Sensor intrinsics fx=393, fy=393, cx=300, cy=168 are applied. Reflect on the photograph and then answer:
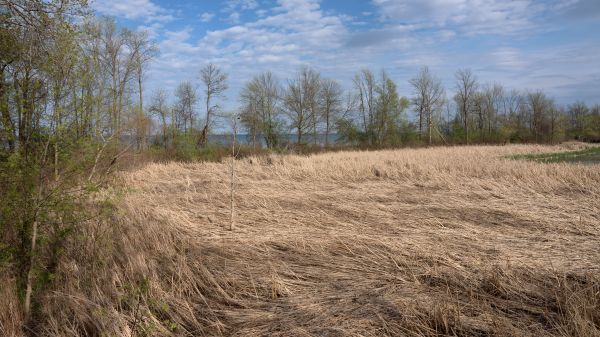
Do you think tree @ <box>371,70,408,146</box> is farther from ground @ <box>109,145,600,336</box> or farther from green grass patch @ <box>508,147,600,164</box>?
ground @ <box>109,145,600,336</box>

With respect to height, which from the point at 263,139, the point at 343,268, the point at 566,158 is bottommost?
the point at 343,268

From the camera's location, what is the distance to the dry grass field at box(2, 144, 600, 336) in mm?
3625

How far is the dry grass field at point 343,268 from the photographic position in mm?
3625

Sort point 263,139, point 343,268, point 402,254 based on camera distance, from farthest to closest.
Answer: point 263,139
point 402,254
point 343,268

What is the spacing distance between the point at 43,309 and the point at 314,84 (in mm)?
42111

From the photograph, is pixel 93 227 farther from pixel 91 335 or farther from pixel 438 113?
pixel 438 113

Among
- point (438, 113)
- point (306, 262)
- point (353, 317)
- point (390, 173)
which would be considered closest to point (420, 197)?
point (390, 173)

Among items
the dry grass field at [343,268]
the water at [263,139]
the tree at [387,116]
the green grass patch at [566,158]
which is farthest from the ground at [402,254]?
the tree at [387,116]

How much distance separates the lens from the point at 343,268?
501 centimetres

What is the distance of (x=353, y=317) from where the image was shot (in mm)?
3682

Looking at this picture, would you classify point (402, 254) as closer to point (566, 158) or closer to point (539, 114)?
point (566, 158)

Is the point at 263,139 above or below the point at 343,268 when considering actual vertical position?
above

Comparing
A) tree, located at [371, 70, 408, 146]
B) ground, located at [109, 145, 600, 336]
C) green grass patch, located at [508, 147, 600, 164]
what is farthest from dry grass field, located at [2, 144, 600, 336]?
tree, located at [371, 70, 408, 146]

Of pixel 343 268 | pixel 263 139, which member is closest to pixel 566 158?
pixel 263 139
